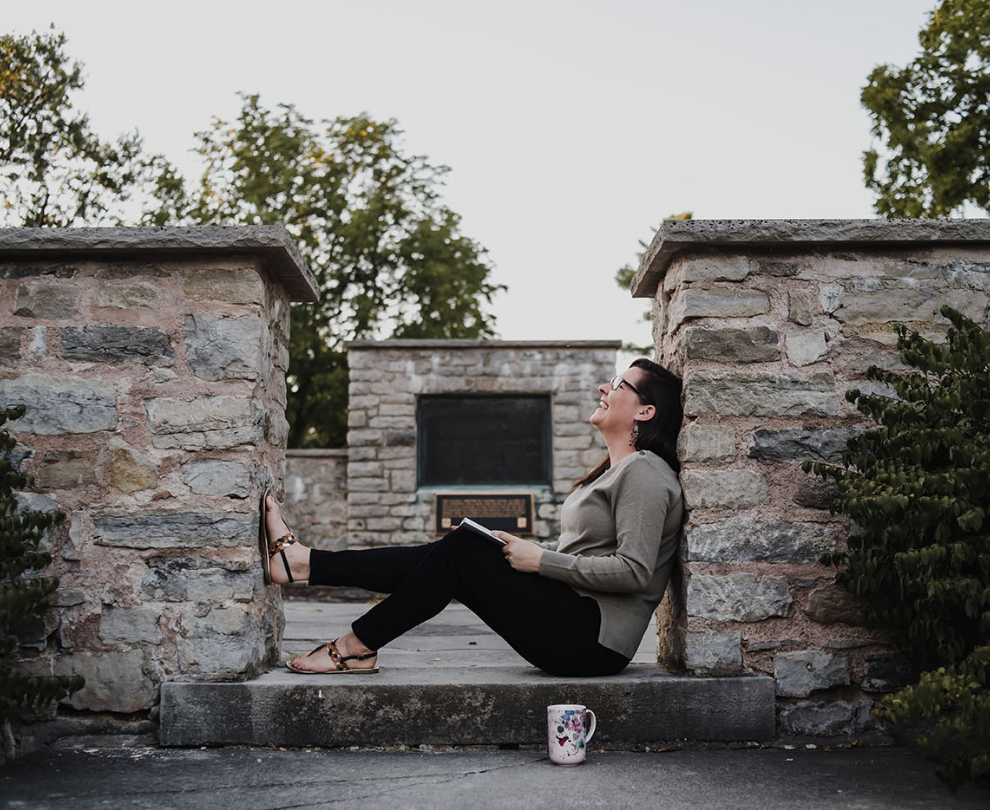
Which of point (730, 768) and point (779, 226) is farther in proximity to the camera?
point (779, 226)

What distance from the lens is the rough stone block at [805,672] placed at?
305cm

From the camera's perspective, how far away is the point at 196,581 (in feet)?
10.1

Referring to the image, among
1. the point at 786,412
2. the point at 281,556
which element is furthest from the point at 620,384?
the point at 281,556

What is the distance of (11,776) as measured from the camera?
8.59 ft

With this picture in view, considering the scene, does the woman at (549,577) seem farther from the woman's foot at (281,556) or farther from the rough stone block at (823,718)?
the rough stone block at (823,718)

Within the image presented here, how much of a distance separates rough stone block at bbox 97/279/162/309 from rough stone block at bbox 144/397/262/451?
341 mm

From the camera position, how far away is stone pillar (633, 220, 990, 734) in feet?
10.0

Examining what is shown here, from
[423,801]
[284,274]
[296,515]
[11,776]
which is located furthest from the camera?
[296,515]

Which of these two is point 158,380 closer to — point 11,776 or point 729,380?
point 11,776

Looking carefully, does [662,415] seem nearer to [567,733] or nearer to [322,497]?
[567,733]

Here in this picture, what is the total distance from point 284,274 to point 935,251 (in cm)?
227

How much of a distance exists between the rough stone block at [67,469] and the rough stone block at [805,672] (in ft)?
7.54

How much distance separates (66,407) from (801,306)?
246 centimetres

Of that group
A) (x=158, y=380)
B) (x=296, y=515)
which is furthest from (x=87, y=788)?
(x=296, y=515)
